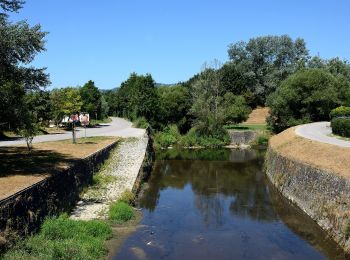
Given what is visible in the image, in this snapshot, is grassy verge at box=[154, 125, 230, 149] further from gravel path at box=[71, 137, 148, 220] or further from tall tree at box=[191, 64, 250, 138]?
gravel path at box=[71, 137, 148, 220]

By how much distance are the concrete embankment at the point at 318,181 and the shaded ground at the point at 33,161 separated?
1187 centimetres

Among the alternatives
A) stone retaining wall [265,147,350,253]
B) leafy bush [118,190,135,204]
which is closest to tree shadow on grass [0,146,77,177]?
leafy bush [118,190,135,204]

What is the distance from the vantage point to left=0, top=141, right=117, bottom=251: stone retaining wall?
13828mm

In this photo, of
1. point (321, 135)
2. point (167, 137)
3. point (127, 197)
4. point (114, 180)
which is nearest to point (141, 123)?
point (167, 137)

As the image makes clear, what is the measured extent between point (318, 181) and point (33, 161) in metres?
14.3

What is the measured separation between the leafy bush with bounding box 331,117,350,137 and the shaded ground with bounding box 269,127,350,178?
308 centimetres

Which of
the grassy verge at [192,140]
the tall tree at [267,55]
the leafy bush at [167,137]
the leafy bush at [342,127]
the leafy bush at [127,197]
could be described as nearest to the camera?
the leafy bush at [127,197]

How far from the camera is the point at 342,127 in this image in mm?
33938

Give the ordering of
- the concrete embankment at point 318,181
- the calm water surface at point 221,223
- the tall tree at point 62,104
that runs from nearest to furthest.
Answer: the calm water surface at point 221,223
the concrete embankment at point 318,181
the tall tree at point 62,104

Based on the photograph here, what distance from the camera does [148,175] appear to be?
3538cm

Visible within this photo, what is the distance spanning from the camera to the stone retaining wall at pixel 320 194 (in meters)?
17.7

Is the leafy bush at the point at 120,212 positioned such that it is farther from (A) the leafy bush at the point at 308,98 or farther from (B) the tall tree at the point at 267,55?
(B) the tall tree at the point at 267,55

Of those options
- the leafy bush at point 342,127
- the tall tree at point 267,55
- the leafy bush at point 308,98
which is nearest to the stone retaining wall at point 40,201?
the leafy bush at point 342,127

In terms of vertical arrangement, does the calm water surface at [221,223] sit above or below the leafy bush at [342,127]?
below
